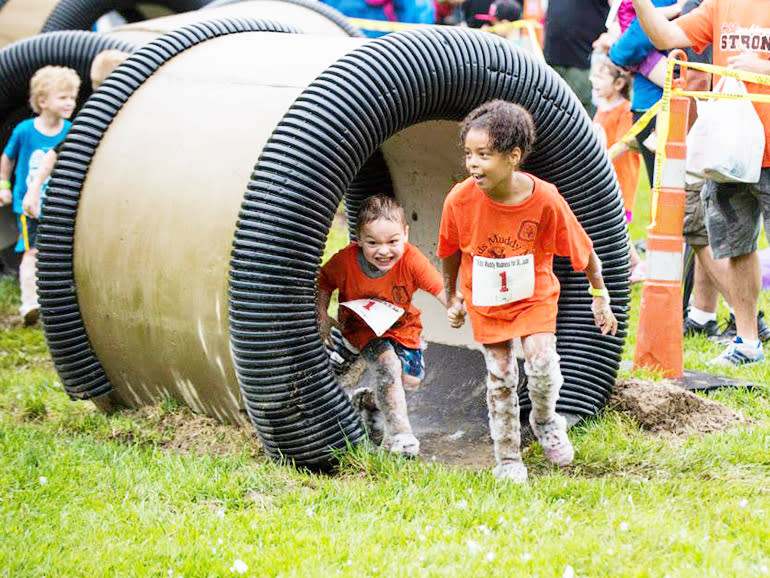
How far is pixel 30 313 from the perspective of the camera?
29.0ft

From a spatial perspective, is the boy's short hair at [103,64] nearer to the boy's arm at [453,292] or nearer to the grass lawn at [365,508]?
the grass lawn at [365,508]

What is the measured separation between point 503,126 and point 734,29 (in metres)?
2.59

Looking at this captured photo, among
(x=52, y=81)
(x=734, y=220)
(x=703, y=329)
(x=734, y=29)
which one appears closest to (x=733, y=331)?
(x=703, y=329)

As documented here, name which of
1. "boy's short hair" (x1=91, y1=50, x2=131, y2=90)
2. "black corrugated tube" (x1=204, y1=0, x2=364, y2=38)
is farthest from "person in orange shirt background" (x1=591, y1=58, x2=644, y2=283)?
"boy's short hair" (x1=91, y1=50, x2=131, y2=90)

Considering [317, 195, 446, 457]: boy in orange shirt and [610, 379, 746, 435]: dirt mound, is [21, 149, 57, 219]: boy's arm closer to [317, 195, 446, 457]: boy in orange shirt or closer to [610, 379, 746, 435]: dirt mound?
[317, 195, 446, 457]: boy in orange shirt

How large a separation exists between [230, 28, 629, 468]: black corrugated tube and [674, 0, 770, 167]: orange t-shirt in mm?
1537

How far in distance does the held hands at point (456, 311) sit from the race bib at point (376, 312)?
0.32m

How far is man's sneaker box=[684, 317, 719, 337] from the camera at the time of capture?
8070mm

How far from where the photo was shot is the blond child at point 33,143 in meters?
8.86

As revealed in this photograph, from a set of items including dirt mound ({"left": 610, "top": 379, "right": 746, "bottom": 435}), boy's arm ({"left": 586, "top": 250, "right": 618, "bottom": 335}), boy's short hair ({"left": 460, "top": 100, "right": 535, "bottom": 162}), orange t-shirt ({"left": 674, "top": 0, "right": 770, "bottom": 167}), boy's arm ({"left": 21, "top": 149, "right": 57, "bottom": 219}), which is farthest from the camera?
boy's arm ({"left": 21, "top": 149, "right": 57, "bottom": 219})

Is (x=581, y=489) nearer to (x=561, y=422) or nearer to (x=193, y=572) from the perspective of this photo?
(x=561, y=422)

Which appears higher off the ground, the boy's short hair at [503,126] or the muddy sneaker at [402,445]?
the boy's short hair at [503,126]

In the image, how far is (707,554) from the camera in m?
4.19

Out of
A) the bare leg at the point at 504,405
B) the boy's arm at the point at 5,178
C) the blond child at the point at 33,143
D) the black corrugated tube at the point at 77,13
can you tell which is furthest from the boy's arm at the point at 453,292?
the black corrugated tube at the point at 77,13
